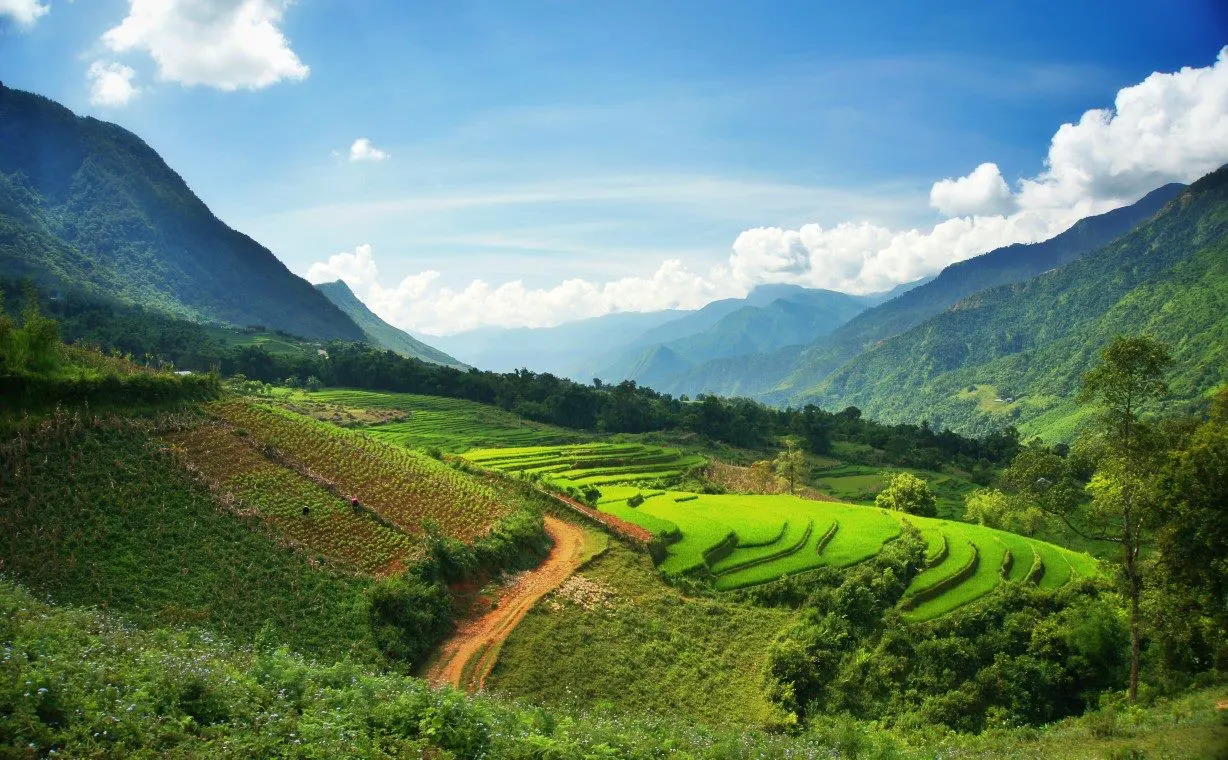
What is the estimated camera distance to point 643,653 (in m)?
26.5

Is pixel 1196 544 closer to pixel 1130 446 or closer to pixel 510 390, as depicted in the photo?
pixel 1130 446

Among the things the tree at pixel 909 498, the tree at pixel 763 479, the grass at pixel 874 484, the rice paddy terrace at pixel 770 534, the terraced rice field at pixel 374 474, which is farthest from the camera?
the grass at pixel 874 484

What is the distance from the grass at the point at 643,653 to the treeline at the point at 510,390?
72.6 m

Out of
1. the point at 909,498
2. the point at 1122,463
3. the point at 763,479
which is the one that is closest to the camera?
the point at 1122,463

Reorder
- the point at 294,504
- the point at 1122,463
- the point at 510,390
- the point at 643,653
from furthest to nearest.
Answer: the point at 510,390, the point at 294,504, the point at 643,653, the point at 1122,463

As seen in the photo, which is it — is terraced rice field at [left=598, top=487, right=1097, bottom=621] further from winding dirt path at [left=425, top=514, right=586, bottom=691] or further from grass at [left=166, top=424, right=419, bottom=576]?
grass at [left=166, top=424, right=419, bottom=576]

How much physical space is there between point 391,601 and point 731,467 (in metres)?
63.0

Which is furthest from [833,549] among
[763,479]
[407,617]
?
[763,479]

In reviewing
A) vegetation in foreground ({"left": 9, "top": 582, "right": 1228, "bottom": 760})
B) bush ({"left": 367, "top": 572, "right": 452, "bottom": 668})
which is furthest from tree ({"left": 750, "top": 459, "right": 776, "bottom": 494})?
vegetation in foreground ({"left": 9, "top": 582, "right": 1228, "bottom": 760})

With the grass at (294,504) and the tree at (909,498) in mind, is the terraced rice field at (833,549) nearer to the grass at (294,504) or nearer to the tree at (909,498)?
the tree at (909,498)

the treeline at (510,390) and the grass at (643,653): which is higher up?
the treeline at (510,390)

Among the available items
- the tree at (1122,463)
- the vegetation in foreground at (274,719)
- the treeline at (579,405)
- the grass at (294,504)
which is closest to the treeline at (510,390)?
the treeline at (579,405)

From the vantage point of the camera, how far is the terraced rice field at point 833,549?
34562 mm

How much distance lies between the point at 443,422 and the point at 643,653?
60.3 meters
